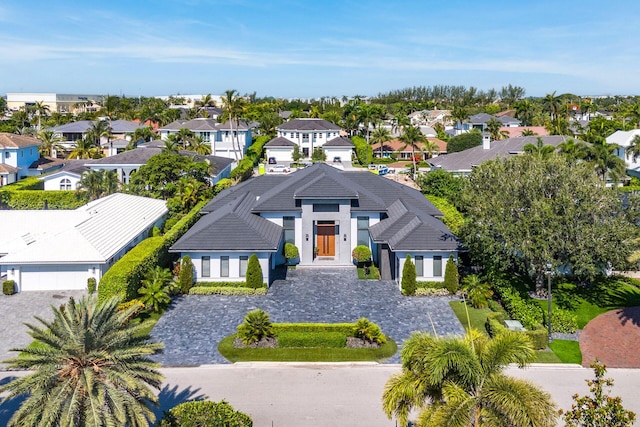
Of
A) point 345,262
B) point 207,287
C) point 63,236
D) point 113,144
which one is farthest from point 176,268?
point 113,144

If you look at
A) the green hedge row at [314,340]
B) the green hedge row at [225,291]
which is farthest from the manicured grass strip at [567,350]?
the green hedge row at [225,291]

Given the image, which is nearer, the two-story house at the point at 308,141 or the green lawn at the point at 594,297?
the green lawn at the point at 594,297

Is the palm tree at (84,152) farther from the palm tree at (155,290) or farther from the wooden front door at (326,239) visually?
the palm tree at (155,290)

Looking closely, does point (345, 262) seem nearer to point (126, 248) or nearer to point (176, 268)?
point (176, 268)

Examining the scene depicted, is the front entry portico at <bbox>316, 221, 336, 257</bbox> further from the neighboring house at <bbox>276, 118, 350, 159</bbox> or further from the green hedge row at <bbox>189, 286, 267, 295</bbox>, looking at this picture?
the neighboring house at <bbox>276, 118, 350, 159</bbox>

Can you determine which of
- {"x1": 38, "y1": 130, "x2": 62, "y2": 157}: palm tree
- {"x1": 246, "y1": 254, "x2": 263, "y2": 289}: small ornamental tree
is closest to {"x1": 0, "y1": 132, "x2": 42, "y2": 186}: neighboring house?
{"x1": 38, "y1": 130, "x2": 62, "y2": 157}: palm tree

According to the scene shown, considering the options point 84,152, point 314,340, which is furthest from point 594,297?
point 84,152
